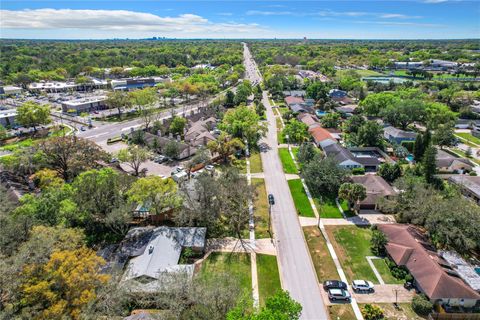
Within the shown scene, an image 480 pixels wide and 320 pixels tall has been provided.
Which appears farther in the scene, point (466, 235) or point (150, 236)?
point (150, 236)

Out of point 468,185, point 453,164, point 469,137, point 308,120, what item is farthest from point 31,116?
point 469,137

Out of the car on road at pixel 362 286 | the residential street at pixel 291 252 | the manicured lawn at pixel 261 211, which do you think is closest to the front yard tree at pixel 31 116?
the residential street at pixel 291 252

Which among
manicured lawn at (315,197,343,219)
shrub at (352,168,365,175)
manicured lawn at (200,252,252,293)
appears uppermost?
shrub at (352,168,365,175)

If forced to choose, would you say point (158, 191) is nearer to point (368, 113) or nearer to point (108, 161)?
point (108, 161)

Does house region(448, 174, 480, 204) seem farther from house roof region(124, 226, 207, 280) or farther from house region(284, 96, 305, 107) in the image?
house region(284, 96, 305, 107)

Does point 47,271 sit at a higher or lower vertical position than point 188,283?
higher

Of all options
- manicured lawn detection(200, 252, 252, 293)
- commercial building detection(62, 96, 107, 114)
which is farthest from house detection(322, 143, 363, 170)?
commercial building detection(62, 96, 107, 114)

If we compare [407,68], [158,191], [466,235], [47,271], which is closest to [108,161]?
[158,191]
